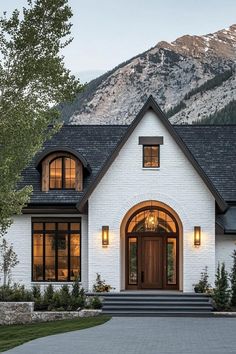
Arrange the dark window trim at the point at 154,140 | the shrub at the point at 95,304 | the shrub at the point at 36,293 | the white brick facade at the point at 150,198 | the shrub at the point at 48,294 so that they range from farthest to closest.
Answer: the dark window trim at the point at 154,140
the white brick facade at the point at 150,198
the shrub at the point at 36,293
the shrub at the point at 48,294
the shrub at the point at 95,304

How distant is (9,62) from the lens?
21.9 metres

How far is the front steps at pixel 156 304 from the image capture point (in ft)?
82.9

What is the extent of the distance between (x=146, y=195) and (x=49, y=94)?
6.91 metres

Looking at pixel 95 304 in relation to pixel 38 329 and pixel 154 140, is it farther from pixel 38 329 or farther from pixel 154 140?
pixel 154 140

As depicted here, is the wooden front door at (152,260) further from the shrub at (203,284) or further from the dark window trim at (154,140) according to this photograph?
the dark window trim at (154,140)

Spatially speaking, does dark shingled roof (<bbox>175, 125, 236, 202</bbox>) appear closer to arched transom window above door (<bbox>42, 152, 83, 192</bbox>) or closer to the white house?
the white house

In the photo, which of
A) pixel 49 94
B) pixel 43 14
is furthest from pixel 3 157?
pixel 43 14

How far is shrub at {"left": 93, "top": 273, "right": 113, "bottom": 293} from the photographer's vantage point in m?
27.2

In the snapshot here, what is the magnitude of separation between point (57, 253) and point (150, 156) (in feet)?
18.2

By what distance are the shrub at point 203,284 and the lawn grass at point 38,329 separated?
14.7ft

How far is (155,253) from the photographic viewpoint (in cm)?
2856

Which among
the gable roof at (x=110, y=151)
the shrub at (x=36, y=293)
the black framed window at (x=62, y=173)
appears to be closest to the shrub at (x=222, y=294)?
the gable roof at (x=110, y=151)

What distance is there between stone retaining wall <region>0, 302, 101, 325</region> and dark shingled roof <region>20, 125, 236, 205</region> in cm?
475

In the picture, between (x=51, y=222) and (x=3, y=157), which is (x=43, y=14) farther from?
(x=51, y=222)
